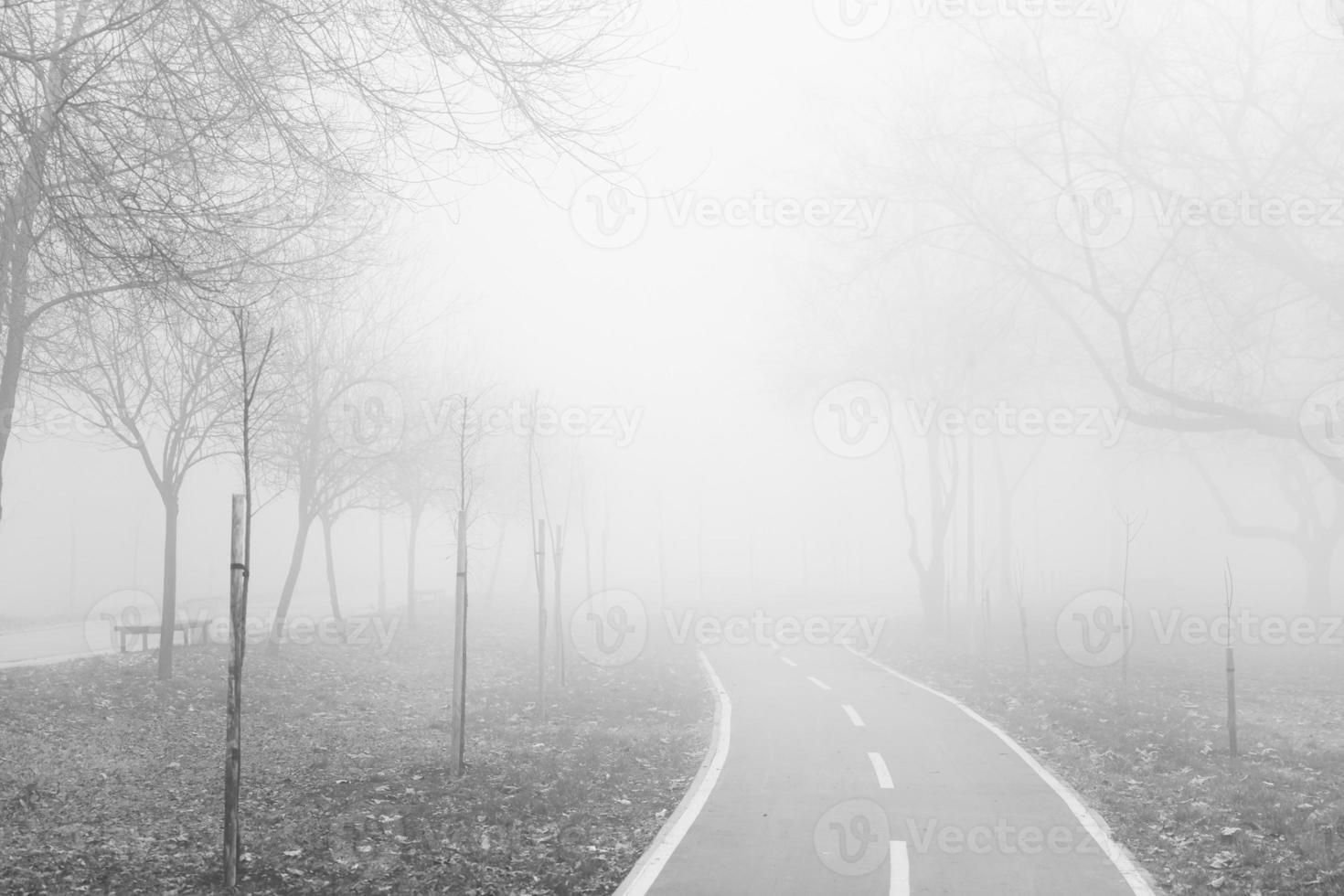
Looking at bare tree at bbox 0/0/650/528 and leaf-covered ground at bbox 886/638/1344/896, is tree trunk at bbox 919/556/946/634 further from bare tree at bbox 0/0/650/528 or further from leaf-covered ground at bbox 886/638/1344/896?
bare tree at bbox 0/0/650/528

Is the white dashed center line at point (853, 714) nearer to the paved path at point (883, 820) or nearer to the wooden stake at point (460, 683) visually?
the paved path at point (883, 820)

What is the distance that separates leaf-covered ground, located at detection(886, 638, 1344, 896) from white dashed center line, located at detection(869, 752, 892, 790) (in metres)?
2.04

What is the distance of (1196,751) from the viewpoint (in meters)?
12.2

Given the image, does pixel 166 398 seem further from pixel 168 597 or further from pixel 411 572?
pixel 411 572

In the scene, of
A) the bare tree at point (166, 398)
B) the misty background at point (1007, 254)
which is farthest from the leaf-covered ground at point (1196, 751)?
the bare tree at point (166, 398)

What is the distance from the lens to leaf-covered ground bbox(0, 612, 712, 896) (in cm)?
740

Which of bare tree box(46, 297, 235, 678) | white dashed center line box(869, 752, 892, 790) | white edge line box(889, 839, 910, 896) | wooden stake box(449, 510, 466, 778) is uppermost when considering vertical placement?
bare tree box(46, 297, 235, 678)

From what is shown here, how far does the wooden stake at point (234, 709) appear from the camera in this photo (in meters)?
6.99

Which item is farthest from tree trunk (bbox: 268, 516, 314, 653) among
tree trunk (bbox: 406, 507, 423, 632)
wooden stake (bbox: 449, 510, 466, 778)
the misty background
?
wooden stake (bbox: 449, 510, 466, 778)

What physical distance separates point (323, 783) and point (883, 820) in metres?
5.63

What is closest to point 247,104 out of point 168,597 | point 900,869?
point 900,869

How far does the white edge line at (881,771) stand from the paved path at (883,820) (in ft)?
0.07

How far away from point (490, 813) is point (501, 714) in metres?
7.07

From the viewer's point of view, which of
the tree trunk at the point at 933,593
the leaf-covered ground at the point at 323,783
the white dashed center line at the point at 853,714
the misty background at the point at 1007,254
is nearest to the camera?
the leaf-covered ground at the point at 323,783
